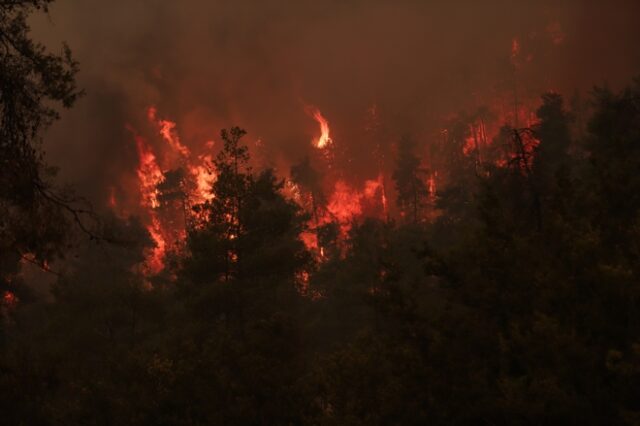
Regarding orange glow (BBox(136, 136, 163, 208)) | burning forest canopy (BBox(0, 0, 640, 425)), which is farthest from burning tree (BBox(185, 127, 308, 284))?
orange glow (BBox(136, 136, 163, 208))

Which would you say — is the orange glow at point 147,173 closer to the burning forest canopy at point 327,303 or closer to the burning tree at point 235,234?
the burning forest canopy at point 327,303

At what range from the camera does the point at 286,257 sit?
882 inches

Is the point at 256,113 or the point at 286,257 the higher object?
the point at 256,113

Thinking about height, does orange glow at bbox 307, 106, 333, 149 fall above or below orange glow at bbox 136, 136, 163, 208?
above

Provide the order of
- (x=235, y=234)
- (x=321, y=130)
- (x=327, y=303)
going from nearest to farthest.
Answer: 1. (x=235, y=234)
2. (x=327, y=303)
3. (x=321, y=130)

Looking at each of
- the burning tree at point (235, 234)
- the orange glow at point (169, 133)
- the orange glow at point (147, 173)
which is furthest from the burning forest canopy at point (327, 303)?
the orange glow at point (169, 133)

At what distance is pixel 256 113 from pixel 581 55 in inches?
3336

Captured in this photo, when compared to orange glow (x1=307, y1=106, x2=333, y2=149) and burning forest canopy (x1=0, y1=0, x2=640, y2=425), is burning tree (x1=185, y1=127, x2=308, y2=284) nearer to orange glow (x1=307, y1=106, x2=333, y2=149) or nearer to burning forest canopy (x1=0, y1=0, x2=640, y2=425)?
burning forest canopy (x1=0, y1=0, x2=640, y2=425)

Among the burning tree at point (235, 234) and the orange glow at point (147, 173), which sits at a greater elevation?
the orange glow at point (147, 173)

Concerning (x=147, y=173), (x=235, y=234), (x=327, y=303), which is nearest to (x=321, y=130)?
(x=147, y=173)

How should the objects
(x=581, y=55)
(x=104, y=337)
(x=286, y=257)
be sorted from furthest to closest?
(x=581, y=55), (x=104, y=337), (x=286, y=257)

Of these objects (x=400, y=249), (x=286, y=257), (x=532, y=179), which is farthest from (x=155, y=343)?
(x=532, y=179)

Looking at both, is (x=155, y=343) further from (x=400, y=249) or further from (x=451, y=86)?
(x=451, y=86)

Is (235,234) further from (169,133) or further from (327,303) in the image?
(169,133)
